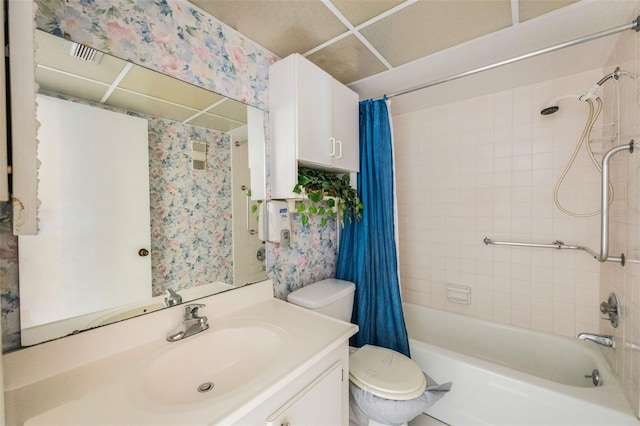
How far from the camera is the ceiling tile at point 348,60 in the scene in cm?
140

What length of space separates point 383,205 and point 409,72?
856 millimetres

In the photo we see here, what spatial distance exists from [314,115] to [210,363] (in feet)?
4.11

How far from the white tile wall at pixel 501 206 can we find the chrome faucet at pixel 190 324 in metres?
1.77

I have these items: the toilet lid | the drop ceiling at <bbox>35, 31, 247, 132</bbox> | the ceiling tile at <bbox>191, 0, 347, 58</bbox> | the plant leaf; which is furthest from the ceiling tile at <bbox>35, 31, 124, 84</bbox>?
the toilet lid

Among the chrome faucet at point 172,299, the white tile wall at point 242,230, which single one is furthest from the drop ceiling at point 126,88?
the chrome faucet at point 172,299

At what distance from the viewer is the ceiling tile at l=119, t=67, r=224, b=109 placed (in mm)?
982

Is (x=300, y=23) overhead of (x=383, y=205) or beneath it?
overhead

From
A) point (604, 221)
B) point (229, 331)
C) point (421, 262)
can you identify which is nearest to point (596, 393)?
point (604, 221)

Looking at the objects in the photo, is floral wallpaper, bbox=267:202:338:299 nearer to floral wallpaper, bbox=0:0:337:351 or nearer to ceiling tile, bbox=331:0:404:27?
floral wallpaper, bbox=0:0:337:351

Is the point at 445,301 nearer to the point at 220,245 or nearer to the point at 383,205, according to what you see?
the point at 383,205

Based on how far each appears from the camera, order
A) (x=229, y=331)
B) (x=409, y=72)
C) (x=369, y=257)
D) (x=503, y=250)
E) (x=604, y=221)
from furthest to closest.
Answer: (x=503, y=250), (x=369, y=257), (x=409, y=72), (x=604, y=221), (x=229, y=331)

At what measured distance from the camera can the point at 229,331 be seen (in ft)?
3.54

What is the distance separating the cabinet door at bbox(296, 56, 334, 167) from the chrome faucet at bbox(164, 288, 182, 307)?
0.84m

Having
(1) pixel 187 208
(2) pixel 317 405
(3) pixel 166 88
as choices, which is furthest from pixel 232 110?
(2) pixel 317 405
